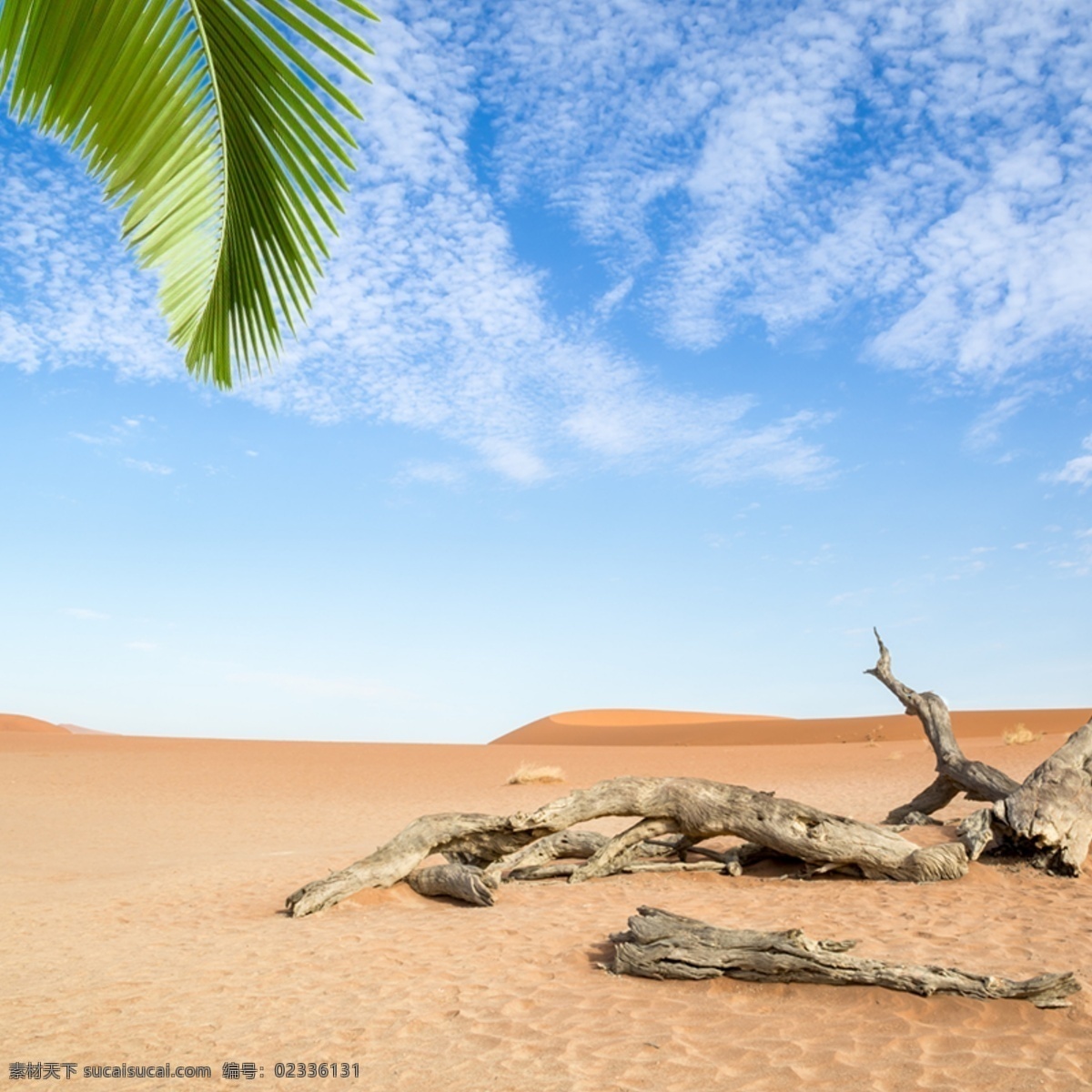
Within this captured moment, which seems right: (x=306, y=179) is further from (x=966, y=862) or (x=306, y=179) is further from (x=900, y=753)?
(x=900, y=753)

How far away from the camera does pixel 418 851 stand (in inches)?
A: 349

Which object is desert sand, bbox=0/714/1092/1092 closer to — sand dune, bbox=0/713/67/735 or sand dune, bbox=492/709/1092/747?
sand dune, bbox=492/709/1092/747

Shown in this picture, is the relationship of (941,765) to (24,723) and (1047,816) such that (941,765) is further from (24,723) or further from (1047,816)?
(24,723)

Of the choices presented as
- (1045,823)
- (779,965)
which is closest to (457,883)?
(779,965)

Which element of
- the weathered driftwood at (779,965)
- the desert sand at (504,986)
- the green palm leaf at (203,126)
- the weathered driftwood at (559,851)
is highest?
the green palm leaf at (203,126)

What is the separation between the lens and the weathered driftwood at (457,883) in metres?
8.20

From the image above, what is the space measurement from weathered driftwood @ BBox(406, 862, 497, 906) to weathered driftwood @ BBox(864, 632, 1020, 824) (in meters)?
5.42

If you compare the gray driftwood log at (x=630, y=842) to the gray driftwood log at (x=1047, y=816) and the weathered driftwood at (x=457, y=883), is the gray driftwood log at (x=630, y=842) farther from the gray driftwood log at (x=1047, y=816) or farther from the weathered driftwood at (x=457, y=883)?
the gray driftwood log at (x=1047, y=816)

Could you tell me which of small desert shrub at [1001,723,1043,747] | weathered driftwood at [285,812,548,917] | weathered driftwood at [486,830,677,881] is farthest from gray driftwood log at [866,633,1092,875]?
small desert shrub at [1001,723,1043,747]

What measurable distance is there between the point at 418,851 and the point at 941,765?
244 inches

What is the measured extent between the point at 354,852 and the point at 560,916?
581 centimetres

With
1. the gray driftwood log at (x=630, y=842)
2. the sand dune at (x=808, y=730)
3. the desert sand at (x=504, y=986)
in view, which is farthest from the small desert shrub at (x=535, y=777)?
the sand dune at (x=808, y=730)

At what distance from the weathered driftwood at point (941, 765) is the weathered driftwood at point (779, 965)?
5.66 meters

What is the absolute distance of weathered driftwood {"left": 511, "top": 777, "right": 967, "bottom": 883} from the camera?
27.9 ft
